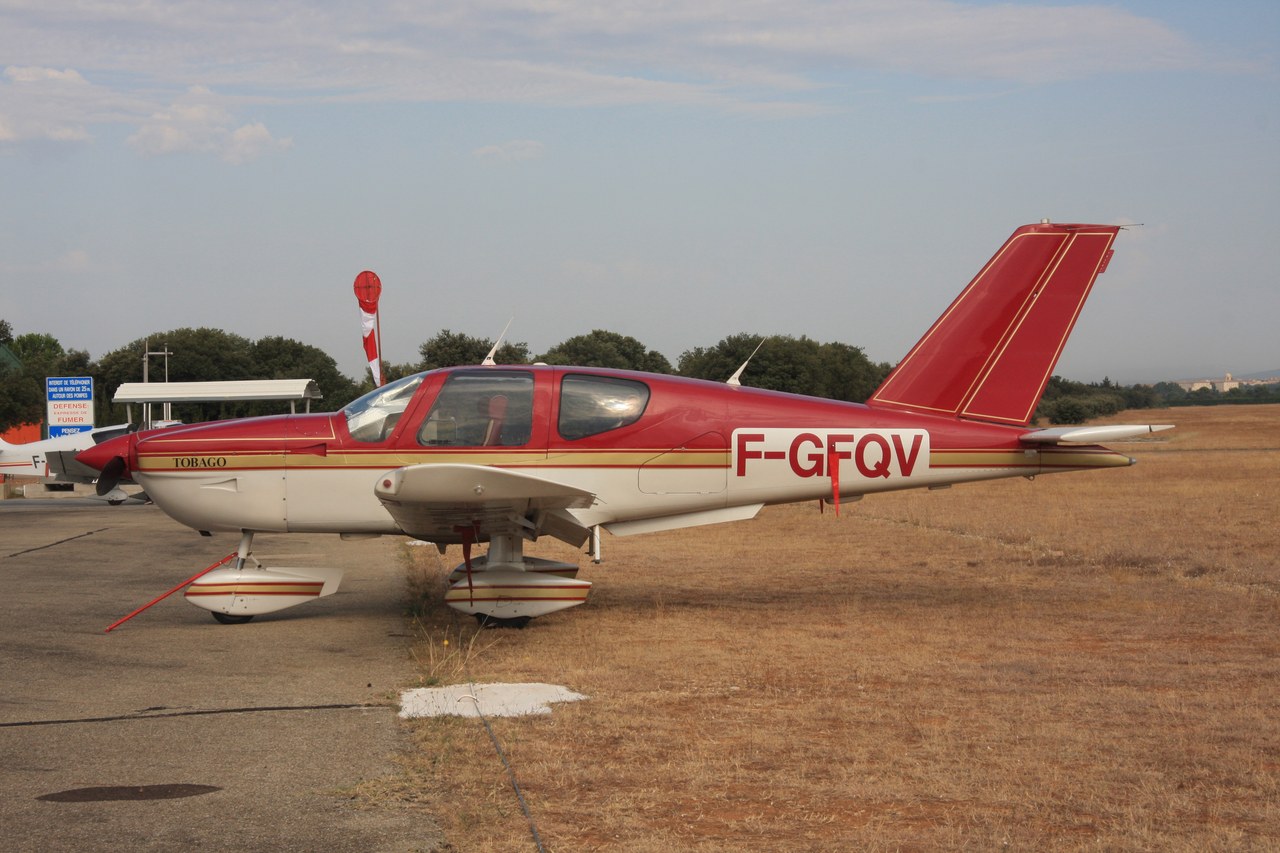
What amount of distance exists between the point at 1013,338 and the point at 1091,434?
1338 mm

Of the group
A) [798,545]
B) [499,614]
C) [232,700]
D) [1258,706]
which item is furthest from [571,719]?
[798,545]

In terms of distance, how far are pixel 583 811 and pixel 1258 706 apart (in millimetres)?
4406

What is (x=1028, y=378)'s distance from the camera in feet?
37.0

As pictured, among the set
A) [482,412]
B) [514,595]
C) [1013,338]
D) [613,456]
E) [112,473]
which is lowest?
[514,595]

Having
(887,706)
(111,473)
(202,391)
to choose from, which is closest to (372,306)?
(202,391)

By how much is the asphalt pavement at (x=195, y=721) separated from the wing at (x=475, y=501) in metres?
1.05

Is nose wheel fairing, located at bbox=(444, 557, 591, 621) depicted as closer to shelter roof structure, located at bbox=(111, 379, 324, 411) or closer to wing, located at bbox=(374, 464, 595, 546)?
wing, located at bbox=(374, 464, 595, 546)

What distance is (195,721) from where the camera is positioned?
7059mm

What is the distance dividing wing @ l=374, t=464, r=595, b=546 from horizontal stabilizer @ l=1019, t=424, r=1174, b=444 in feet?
13.6

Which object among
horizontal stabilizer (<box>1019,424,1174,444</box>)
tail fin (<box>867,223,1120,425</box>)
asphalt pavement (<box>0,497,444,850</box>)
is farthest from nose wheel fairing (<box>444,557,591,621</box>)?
horizontal stabilizer (<box>1019,424,1174,444</box>)

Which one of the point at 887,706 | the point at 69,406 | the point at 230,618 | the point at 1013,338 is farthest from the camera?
the point at 69,406

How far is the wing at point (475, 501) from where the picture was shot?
8859mm

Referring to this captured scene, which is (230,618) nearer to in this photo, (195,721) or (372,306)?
(195,721)

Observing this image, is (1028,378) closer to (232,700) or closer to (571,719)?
(571,719)
